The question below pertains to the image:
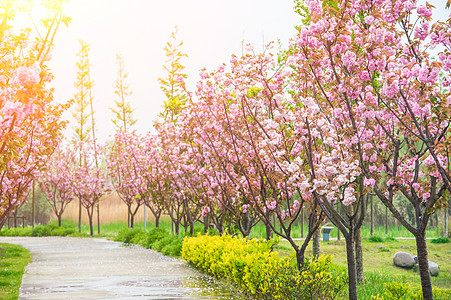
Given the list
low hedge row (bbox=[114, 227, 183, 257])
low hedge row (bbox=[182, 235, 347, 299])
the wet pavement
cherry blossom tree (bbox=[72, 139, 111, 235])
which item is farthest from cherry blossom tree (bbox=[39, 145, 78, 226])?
low hedge row (bbox=[182, 235, 347, 299])

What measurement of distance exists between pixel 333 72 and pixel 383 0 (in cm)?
111

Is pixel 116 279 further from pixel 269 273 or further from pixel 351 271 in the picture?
pixel 351 271

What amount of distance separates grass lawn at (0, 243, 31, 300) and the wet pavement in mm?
179

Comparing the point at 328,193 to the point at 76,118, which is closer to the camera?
the point at 328,193

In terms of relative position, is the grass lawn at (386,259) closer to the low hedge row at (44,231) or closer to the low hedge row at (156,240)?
the low hedge row at (156,240)

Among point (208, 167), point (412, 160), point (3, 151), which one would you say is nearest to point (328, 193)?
point (412, 160)

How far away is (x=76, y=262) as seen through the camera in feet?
51.8

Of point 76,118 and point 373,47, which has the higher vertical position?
point 76,118

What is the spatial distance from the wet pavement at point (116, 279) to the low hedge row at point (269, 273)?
1.74 ft

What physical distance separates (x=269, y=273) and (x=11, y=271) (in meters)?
7.71

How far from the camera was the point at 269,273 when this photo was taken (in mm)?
8008

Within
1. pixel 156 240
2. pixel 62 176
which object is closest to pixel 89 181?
pixel 62 176

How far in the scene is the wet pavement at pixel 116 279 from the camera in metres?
9.60

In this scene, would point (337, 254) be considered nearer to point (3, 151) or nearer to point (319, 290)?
point (319, 290)
